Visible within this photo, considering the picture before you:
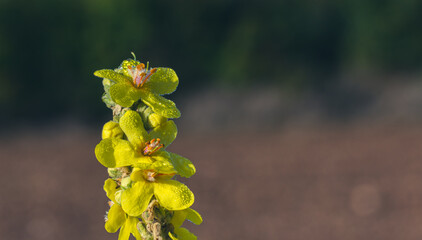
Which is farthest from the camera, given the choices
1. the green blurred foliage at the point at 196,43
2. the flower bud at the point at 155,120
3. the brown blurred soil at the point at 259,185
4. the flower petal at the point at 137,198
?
the green blurred foliage at the point at 196,43

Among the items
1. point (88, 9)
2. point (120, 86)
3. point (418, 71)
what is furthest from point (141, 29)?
point (120, 86)

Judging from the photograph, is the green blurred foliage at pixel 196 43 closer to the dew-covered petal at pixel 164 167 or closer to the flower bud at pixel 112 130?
the flower bud at pixel 112 130

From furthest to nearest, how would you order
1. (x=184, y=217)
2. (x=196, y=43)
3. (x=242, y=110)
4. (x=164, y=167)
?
(x=242, y=110), (x=196, y=43), (x=184, y=217), (x=164, y=167)

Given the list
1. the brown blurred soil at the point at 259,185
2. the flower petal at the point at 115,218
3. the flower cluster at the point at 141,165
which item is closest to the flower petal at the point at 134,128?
the flower cluster at the point at 141,165

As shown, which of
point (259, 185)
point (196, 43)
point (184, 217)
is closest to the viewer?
point (184, 217)

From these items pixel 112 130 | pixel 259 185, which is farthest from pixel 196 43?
pixel 112 130

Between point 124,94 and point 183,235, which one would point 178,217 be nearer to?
point 183,235
